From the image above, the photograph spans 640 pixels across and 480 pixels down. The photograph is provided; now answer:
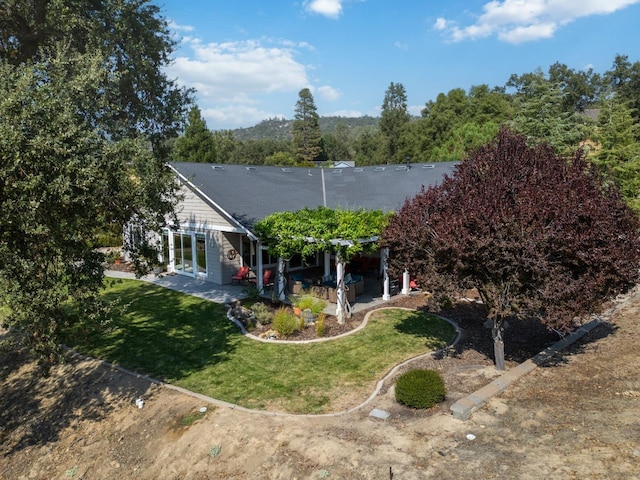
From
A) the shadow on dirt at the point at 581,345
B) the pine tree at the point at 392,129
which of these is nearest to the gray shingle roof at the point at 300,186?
the shadow on dirt at the point at 581,345

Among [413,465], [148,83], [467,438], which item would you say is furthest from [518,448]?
[148,83]

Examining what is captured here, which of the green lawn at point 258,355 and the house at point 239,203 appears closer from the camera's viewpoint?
the green lawn at point 258,355

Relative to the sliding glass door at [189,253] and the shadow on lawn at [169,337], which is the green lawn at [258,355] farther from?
the sliding glass door at [189,253]

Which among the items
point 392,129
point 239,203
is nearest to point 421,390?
point 239,203

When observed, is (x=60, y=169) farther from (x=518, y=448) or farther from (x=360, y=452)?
(x=518, y=448)

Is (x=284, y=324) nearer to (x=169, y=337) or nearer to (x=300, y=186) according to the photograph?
(x=169, y=337)

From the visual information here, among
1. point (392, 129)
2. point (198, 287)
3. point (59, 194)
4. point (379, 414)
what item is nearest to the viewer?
point (59, 194)
